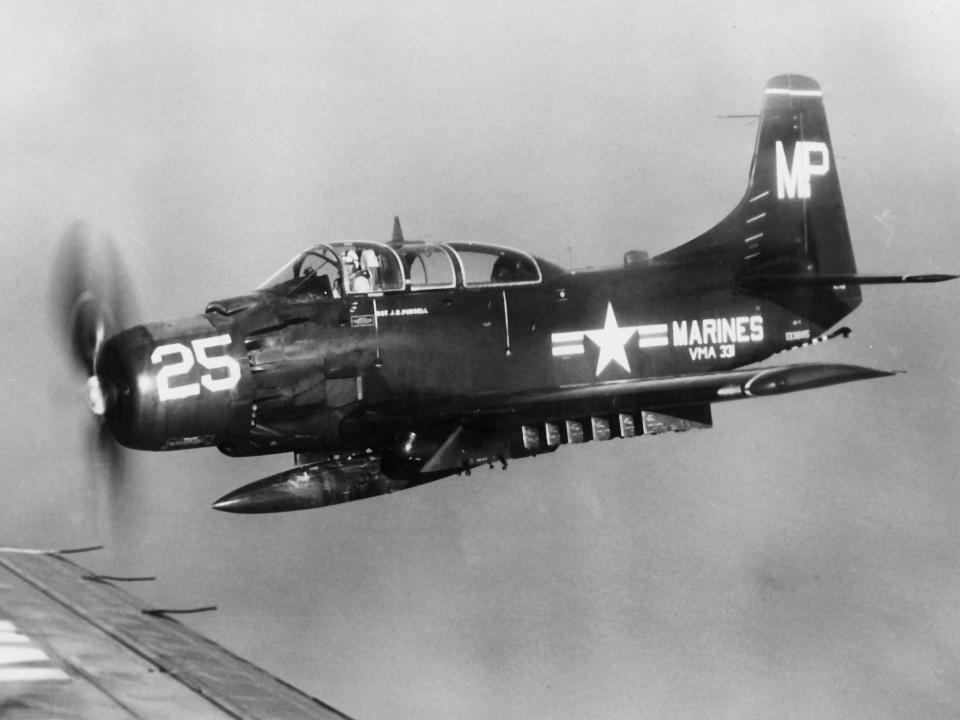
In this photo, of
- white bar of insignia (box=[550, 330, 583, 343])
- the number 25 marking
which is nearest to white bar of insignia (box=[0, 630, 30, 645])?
the number 25 marking

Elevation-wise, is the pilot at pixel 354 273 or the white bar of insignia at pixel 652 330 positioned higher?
the pilot at pixel 354 273

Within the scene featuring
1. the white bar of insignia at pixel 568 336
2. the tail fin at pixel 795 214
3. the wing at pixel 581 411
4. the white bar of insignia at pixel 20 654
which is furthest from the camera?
the tail fin at pixel 795 214

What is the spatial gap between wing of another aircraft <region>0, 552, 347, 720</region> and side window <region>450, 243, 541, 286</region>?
3411mm

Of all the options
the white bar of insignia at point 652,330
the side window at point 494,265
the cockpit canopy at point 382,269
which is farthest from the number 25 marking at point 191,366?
the white bar of insignia at point 652,330

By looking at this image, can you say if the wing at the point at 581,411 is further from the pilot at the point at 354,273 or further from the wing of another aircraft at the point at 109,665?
the wing of another aircraft at the point at 109,665

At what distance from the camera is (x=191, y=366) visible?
6.95 meters

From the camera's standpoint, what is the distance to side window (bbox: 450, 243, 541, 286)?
26.1ft

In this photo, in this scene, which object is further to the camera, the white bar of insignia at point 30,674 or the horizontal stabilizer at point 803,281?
the horizontal stabilizer at point 803,281

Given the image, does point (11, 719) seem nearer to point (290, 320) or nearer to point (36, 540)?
point (290, 320)

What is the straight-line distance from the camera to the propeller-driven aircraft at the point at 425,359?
22.6 feet

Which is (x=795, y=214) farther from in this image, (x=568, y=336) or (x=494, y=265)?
(x=494, y=265)

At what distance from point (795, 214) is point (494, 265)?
10.8 feet

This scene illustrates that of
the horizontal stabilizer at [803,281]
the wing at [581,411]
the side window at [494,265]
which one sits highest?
the side window at [494,265]

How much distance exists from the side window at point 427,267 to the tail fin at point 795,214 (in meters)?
2.68
